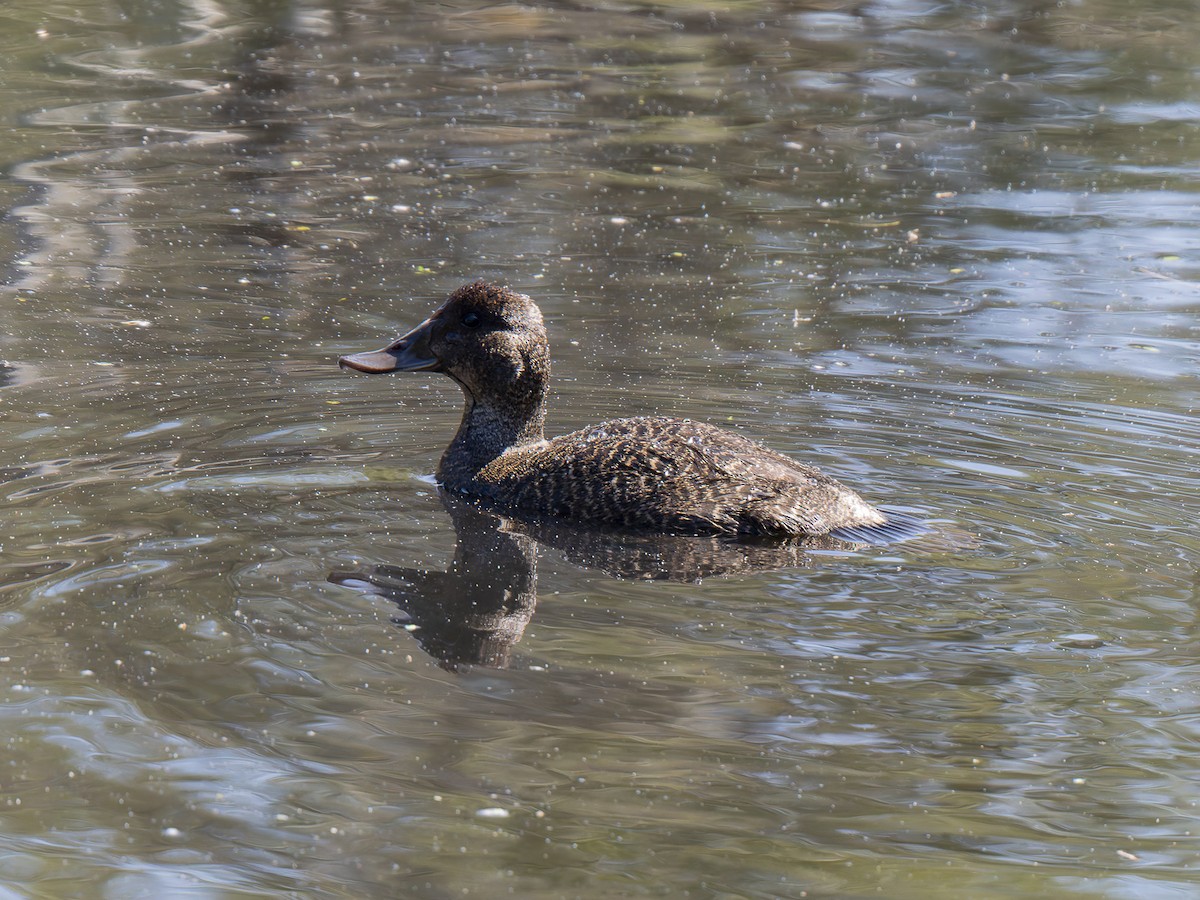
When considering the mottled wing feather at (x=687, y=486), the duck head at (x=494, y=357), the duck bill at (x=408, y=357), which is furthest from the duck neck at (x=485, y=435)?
the mottled wing feather at (x=687, y=486)

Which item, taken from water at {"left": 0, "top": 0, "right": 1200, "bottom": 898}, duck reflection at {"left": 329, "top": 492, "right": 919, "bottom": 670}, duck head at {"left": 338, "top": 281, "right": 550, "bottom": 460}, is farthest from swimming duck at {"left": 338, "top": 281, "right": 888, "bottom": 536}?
water at {"left": 0, "top": 0, "right": 1200, "bottom": 898}

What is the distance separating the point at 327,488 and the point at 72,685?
7.80 feet

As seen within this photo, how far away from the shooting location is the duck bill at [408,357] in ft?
29.2

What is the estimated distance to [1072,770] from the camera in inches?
210

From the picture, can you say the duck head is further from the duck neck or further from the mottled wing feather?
the mottled wing feather

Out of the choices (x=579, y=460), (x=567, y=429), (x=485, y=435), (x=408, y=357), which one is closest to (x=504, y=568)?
(x=579, y=460)

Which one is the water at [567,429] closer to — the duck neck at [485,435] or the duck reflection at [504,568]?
the duck reflection at [504,568]

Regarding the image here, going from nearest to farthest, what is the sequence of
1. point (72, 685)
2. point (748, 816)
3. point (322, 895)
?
point (322, 895) → point (748, 816) → point (72, 685)

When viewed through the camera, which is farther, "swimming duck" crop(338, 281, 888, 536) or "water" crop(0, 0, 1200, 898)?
"swimming duck" crop(338, 281, 888, 536)

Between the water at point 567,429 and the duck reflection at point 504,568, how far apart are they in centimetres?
4

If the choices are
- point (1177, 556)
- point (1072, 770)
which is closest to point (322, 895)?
point (1072, 770)

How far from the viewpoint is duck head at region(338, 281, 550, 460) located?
8.73 metres

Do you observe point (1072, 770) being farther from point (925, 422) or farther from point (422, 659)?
point (925, 422)

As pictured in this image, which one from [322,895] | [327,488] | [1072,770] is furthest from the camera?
[327,488]
